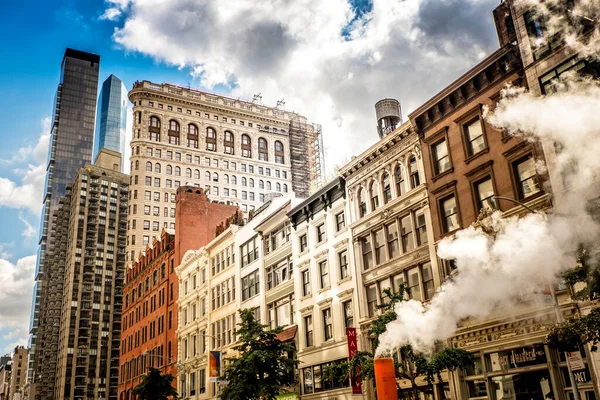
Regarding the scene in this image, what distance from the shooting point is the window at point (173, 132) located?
122562mm

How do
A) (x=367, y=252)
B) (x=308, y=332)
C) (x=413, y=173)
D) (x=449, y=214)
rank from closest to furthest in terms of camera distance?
(x=449, y=214) → (x=413, y=173) → (x=367, y=252) → (x=308, y=332)

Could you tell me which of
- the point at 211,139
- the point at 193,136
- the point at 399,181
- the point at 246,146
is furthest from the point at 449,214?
the point at 246,146

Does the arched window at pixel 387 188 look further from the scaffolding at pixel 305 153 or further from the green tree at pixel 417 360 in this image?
the scaffolding at pixel 305 153

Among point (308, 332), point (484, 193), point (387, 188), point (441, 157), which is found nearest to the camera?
point (484, 193)

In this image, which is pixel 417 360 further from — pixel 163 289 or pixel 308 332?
pixel 163 289

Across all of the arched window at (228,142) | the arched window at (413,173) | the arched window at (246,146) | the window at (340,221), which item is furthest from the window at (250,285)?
the arched window at (246,146)

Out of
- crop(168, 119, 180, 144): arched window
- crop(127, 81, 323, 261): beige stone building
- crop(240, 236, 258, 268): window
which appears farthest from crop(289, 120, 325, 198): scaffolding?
crop(240, 236, 258, 268): window

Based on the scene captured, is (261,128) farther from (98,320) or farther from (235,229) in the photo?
(235,229)

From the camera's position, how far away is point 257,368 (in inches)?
1323

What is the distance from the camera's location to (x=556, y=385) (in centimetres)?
2258

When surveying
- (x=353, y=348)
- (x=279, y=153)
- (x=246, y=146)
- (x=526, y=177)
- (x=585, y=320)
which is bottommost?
(x=585, y=320)

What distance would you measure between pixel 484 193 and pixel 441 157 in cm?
357

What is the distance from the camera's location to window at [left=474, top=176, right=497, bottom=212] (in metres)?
26.7

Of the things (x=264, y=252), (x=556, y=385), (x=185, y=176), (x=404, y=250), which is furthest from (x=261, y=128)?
(x=556, y=385)
